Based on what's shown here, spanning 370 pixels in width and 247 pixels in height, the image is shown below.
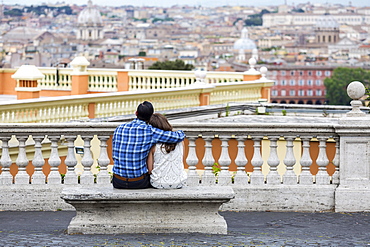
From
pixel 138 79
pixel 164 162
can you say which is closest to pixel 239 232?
pixel 164 162

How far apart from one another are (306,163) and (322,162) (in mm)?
147

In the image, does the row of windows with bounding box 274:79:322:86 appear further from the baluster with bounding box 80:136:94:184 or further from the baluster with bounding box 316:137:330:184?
the baluster with bounding box 80:136:94:184

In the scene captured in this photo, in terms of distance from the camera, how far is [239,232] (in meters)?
7.96

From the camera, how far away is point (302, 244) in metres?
7.52

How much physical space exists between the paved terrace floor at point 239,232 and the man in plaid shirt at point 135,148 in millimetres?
447

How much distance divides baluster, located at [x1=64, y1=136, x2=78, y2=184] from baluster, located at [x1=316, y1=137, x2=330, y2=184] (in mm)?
2226

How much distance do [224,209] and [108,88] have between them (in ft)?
52.2

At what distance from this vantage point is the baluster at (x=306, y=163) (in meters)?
8.88

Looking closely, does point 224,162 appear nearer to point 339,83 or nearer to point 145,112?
point 145,112

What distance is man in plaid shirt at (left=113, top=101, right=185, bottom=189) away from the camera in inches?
306

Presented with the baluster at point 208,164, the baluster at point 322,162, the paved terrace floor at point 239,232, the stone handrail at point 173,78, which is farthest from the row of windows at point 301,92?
the paved terrace floor at point 239,232

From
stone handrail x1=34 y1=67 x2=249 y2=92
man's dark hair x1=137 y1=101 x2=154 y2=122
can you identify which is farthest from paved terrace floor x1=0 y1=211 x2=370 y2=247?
stone handrail x1=34 y1=67 x2=249 y2=92

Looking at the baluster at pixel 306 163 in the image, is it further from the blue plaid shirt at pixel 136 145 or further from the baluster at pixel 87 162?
the baluster at pixel 87 162

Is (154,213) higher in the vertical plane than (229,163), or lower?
lower
